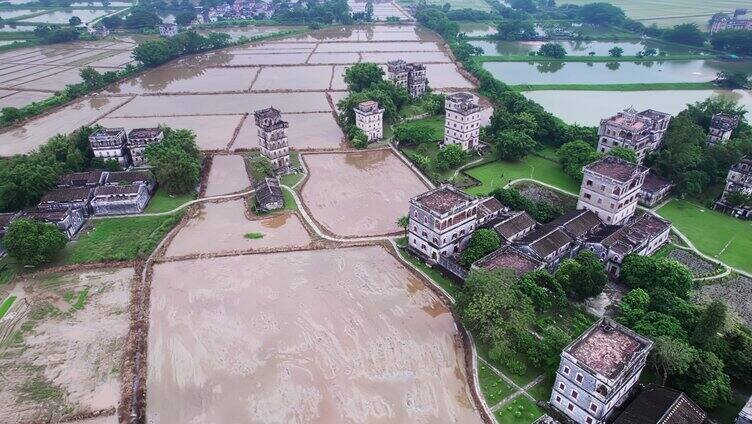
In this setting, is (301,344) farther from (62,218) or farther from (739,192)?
(739,192)

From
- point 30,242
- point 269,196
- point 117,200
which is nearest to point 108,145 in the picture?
point 117,200

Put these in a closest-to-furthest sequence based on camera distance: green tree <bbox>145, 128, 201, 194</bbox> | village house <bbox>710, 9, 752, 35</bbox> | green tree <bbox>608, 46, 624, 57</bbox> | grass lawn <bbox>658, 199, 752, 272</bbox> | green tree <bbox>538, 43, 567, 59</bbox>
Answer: grass lawn <bbox>658, 199, 752, 272</bbox> < green tree <bbox>145, 128, 201, 194</bbox> < green tree <bbox>538, 43, 567, 59</bbox> < green tree <bbox>608, 46, 624, 57</bbox> < village house <bbox>710, 9, 752, 35</bbox>

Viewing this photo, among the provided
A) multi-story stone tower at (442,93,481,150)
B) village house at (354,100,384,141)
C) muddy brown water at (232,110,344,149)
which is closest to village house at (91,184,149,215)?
muddy brown water at (232,110,344,149)

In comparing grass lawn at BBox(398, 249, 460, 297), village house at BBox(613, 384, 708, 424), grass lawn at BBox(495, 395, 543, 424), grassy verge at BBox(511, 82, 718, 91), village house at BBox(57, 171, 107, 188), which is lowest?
grass lawn at BBox(495, 395, 543, 424)

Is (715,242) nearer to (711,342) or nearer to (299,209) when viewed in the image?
(711,342)

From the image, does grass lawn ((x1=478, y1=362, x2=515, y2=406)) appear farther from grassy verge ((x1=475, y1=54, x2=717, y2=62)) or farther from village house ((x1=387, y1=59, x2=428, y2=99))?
grassy verge ((x1=475, y1=54, x2=717, y2=62))

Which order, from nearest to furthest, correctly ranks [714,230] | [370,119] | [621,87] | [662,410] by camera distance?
1. [662,410]
2. [714,230]
3. [370,119]
4. [621,87]

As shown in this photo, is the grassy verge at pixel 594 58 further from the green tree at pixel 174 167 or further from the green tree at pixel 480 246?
the green tree at pixel 480 246
